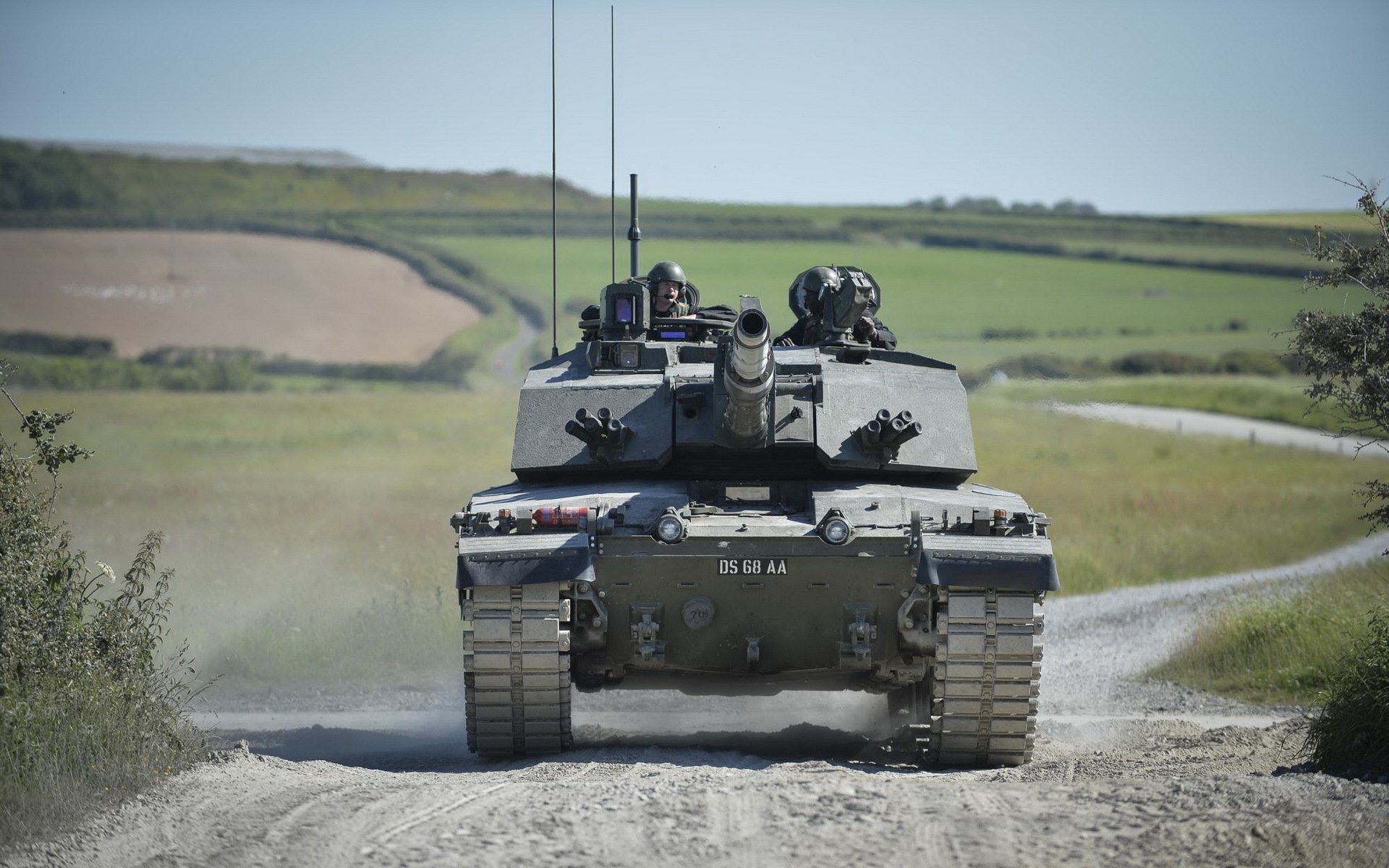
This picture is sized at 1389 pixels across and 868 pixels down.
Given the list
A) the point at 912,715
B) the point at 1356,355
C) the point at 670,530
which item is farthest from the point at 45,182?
the point at 1356,355

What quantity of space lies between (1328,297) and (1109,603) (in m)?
20.1

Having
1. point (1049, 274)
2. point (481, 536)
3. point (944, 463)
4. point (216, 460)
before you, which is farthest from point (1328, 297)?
point (481, 536)

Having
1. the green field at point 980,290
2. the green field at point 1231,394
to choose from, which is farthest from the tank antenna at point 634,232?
the green field at point 980,290

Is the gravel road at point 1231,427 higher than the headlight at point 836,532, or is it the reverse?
the headlight at point 836,532

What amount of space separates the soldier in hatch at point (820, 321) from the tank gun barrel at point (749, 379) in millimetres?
2552

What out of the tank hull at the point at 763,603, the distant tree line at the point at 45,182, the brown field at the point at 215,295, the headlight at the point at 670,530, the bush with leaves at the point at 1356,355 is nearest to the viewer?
the bush with leaves at the point at 1356,355

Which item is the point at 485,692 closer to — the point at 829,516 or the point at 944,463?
the point at 829,516

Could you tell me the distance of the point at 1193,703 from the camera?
56.1 feet

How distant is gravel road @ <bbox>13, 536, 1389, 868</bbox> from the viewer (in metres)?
9.11

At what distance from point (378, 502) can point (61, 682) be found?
67.2 feet

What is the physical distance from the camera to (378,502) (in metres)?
31.6

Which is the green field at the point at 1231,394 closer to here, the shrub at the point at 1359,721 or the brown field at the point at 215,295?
the brown field at the point at 215,295

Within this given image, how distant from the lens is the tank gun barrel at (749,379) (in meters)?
12.5

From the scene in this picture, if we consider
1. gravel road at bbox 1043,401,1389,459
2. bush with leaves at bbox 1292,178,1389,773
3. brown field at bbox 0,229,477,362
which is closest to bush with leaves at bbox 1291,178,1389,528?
bush with leaves at bbox 1292,178,1389,773
